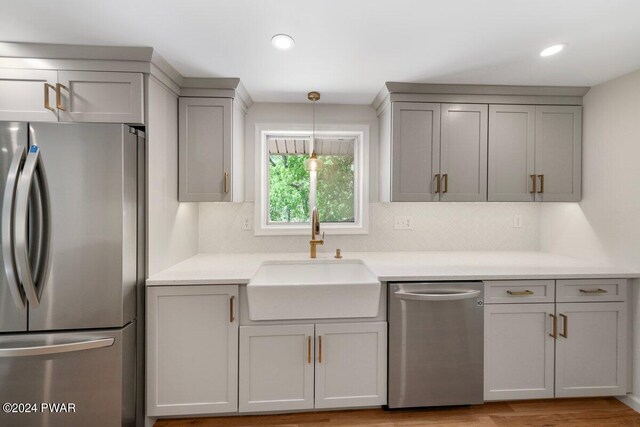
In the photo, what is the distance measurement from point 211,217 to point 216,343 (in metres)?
1.13

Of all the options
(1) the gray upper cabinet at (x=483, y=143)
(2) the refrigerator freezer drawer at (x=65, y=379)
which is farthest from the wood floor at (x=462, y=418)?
(1) the gray upper cabinet at (x=483, y=143)

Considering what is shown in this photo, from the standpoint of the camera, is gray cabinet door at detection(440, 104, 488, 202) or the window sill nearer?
gray cabinet door at detection(440, 104, 488, 202)

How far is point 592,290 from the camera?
1952 mm

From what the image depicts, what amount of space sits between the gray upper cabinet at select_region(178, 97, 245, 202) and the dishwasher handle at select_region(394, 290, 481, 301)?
56.2 inches

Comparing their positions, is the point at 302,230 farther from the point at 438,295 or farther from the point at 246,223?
the point at 438,295

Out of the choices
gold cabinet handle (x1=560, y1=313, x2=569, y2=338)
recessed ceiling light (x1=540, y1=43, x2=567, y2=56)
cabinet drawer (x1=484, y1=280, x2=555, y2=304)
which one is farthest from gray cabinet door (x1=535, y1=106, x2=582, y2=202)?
gold cabinet handle (x1=560, y1=313, x2=569, y2=338)

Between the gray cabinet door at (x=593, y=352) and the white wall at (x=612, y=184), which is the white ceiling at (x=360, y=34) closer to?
the white wall at (x=612, y=184)

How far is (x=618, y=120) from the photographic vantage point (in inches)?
81.1

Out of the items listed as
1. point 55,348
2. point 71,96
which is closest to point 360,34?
point 71,96

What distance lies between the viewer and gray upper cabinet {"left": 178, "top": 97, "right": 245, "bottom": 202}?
84.4 inches

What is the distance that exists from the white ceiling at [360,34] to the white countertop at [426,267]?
133 centimetres

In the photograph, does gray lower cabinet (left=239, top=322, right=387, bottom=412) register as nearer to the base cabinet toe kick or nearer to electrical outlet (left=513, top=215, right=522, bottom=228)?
the base cabinet toe kick

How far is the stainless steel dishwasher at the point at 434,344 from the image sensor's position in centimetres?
187

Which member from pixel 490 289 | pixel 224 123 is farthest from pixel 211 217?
pixel 490 289
